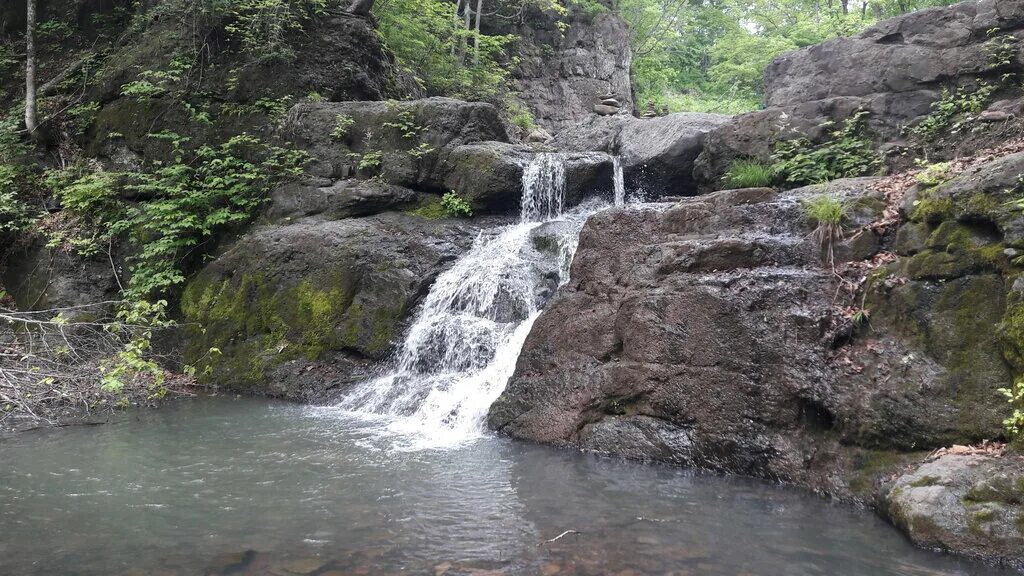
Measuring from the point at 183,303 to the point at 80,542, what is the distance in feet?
26.0

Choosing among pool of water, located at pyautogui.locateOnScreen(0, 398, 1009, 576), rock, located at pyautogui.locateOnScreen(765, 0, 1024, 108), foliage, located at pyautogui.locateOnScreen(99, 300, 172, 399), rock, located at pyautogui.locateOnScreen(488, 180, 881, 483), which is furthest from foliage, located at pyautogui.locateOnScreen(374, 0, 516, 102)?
pool of water, located at pyautogui.locateOnScreen(0, 398, 1009, 576)

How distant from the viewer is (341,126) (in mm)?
12734

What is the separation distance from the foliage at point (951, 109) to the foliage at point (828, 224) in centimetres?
363

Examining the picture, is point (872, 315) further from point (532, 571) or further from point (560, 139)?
point (560, 139)

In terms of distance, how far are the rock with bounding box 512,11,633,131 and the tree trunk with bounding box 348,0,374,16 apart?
28.3 ft

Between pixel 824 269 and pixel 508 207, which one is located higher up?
pixel 508 207

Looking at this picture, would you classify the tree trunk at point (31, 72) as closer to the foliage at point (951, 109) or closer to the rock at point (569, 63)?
the rock at point (569, 63)

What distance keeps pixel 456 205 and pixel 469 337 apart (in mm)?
3444

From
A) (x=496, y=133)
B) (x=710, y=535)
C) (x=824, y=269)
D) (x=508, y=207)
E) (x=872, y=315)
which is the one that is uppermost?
(x=496, y=133)

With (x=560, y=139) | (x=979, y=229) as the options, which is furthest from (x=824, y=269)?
(x=560, y=139)

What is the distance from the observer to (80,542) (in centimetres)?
467

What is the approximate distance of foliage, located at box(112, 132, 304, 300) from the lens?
12016 mm

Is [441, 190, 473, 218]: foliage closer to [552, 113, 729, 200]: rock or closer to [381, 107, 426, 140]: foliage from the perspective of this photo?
[381, 107, 426, 140]: foliage

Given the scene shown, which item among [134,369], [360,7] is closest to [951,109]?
[360,7]
